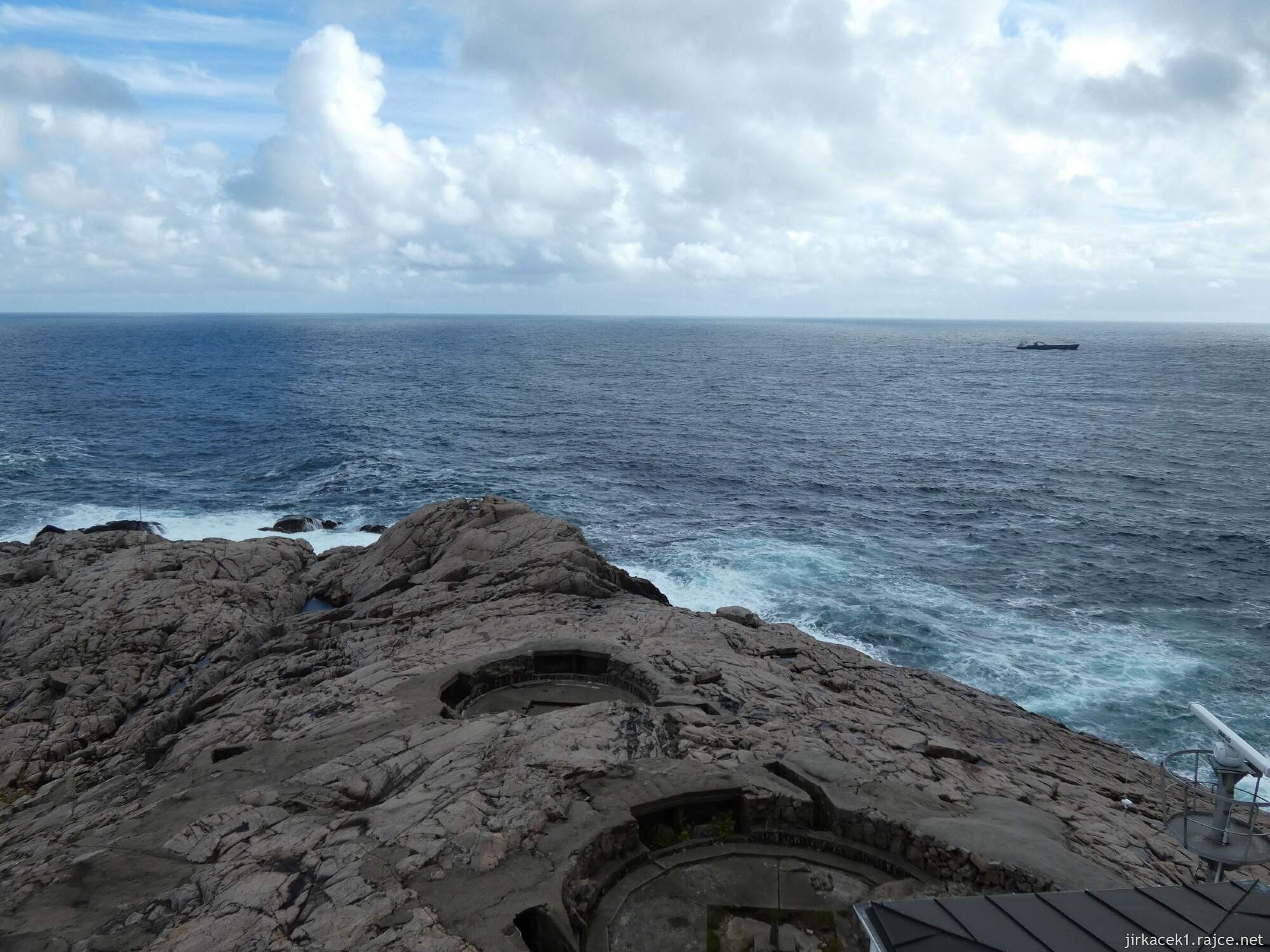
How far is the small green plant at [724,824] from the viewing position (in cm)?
1631

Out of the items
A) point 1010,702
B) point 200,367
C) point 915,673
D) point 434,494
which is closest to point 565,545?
point 915,673

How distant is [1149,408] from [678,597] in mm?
95538

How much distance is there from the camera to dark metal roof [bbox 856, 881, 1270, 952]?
27.3 feet

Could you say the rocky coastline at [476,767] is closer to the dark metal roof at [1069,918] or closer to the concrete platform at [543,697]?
the concrete platform at [543,697]

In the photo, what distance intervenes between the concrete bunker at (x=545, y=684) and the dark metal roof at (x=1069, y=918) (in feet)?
47.2

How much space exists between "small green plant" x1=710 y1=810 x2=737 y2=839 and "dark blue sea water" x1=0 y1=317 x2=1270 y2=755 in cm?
2214

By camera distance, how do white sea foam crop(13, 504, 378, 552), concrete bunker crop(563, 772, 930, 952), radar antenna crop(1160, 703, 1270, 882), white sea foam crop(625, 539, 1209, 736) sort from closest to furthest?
radar antenna crop(1160, 703, 1270, 882), concrete bunker crop(563, 772, 930, 952), white sea foam crop(625, 539, 1209, 736), white sea foam crop(13, 504, 378, 552)

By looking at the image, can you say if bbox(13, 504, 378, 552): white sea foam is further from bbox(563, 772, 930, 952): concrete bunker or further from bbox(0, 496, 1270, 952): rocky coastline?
bbox(563, 772, 930, 952): concrete bunker

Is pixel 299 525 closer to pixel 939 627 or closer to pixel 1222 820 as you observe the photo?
pixel 939 627

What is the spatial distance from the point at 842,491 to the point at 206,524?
4927 centimetres

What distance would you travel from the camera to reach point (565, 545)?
3494cm

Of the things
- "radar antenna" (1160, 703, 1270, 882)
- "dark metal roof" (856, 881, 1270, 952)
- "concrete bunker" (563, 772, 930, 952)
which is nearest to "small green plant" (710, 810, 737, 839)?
"concrete bunker" (563, 772, 930, 952)

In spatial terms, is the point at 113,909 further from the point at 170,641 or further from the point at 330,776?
the point at 170,641

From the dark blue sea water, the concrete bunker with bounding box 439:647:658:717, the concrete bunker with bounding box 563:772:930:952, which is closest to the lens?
the concrete bunker with bounding box 563:772:930:952
